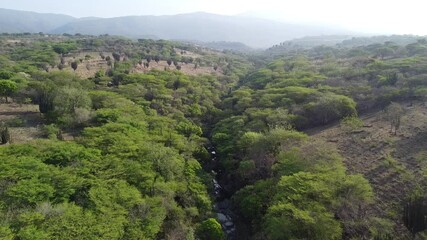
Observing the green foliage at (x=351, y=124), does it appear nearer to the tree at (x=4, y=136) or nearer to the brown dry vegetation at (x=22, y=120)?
the brown dry vegetation at (x=22, y=120)

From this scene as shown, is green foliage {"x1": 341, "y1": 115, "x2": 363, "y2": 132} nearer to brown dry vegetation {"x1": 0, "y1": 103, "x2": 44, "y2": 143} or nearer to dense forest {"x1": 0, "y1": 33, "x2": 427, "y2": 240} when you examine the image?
dense forest {"x1": 0, "y1": 33, "x2": 427, "y2": 240}

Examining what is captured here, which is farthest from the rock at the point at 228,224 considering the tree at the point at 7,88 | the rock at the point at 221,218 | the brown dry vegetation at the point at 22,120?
the tree at the point at 7,88

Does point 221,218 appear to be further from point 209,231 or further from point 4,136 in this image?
point 4,136

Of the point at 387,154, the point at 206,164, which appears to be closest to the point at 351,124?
the point at 387,154

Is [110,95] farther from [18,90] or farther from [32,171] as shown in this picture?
[32,171]

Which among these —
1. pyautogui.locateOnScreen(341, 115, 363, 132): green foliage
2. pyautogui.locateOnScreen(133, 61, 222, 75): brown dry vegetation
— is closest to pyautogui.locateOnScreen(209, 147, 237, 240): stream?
pyautogui.locateOnScreen(341, 115, 363, 132): green foliage
